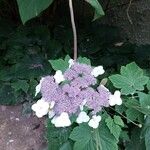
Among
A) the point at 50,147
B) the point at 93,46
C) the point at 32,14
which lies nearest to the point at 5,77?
the point at 93,46

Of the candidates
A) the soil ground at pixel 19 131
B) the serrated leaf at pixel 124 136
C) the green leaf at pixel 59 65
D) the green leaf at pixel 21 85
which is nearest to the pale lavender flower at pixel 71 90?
the green leaf at pixel 59 65

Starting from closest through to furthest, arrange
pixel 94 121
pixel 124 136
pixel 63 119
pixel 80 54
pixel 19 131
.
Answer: pixel 63 119, pixel 94 121, pixel 124 136, pixel 19 131, pixel 80 54

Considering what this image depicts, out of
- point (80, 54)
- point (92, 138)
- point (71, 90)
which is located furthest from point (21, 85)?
point (71, 90)

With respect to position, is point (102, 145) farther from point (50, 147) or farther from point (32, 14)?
point (32, 14)

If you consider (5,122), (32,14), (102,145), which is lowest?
(5,122)

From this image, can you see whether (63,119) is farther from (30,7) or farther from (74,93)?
(30,7)

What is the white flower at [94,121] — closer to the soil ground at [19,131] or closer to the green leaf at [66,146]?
the green leaf at [66,146]
